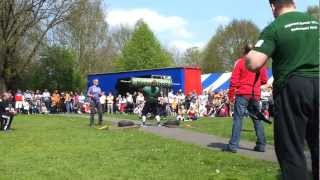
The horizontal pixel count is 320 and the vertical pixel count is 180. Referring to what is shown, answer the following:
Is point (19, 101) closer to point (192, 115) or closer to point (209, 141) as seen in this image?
point (192, 115)

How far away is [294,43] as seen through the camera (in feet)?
17.9

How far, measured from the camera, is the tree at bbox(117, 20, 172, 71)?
66.6 meters

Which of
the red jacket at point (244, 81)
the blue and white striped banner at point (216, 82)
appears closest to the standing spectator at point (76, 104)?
the blue and white striped banner at point (216, 82)

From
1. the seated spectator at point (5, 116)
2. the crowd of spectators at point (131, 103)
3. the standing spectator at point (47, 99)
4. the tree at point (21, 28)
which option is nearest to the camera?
the seated spectator at point (5, 116)

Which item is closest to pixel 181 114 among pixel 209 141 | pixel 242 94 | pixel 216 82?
pixel 216 82

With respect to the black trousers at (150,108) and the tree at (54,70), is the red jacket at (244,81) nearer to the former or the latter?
the black trousers at (150,108)

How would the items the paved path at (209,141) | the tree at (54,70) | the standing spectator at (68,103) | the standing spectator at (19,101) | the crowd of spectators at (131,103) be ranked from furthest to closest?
the tree at (54,70) → the standing spectator at (68,103) → the standing spectator at (19,101) → the crowd of spectators at (131,103) → the paved path at (209,141)

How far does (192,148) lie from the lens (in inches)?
509

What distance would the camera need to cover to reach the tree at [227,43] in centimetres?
7481

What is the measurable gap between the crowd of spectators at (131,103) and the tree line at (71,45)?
19.2 ft

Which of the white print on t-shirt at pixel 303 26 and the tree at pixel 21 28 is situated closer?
the white print on t-shirt at pixel 303 26

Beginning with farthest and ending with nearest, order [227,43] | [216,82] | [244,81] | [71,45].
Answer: [227,43], [71,45], [216,82], [244,81]

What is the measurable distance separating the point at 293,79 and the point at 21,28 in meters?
45.1

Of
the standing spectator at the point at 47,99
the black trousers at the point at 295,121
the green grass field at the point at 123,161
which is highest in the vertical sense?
the standing spectator at the point at 47,99
